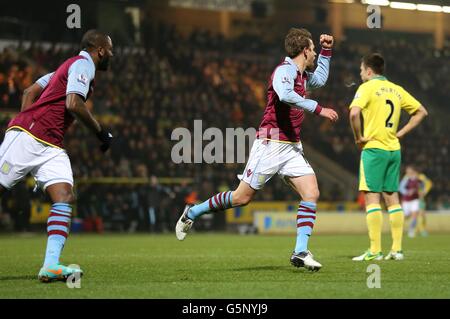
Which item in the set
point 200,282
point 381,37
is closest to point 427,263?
point 200,282

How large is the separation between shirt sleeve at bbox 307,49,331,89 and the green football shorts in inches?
65.4

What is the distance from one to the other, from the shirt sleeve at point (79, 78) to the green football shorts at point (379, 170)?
4.53 metres

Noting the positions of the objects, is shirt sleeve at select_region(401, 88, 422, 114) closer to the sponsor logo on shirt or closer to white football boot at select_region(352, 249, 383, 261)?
white football boot at select_region(352, 249, 383, 261)

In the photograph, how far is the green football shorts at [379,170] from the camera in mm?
10734

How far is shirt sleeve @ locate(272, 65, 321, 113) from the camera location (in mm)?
8484

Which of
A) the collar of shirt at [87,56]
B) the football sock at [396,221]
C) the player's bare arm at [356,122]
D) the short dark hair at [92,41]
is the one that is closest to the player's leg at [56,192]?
the collar of shirt at [87,56]

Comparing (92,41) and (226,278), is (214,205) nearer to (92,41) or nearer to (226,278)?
(226,278)

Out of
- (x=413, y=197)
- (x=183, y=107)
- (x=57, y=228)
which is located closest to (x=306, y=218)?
(x=57, y=228)

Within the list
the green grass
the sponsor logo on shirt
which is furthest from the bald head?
the green grass

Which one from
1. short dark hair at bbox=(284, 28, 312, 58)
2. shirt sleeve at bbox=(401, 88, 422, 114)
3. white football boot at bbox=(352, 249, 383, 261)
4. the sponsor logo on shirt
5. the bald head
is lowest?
white football boot at bbox=(352, 249, 383, 261)

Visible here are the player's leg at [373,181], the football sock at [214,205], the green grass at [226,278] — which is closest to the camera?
the green grass at [226,278]

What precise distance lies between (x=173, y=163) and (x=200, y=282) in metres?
19.2

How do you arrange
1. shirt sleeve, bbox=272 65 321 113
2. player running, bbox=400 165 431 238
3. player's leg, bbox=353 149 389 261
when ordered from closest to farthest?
shirt sleeve, bbox=272 65 321 113 < player's leg, bbox=353 149 389 261 < player running, bbox=400 165 431 238

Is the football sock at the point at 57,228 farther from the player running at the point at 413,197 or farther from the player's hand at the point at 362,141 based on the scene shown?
the player running at the point at 413,197
